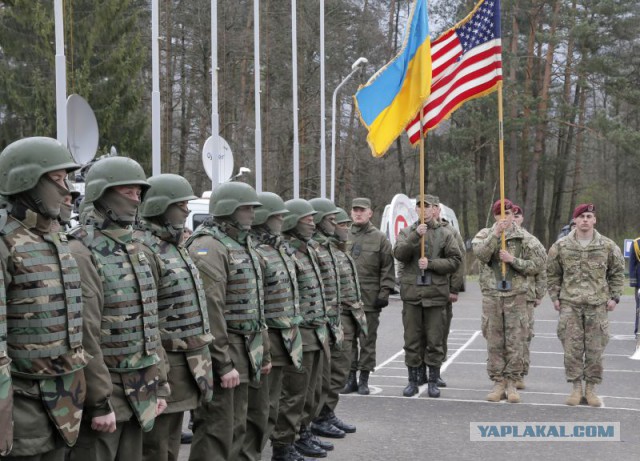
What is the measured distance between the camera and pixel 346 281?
8.64 meters

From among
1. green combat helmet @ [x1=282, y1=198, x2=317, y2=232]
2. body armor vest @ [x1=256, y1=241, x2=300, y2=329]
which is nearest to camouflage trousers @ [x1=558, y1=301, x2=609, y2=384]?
green combat helmet @ [x1=282, y1=198, x2=317, y2=232]

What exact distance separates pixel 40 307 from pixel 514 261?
6603 mm

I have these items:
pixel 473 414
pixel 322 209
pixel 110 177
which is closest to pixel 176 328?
pixel 110 177

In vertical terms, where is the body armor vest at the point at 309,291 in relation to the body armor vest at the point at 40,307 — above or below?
below

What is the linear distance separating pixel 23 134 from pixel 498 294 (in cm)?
2428

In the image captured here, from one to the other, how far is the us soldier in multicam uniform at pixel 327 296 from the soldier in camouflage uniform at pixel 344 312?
0.12 m

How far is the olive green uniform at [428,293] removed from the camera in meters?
9.95

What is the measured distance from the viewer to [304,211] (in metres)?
7.46

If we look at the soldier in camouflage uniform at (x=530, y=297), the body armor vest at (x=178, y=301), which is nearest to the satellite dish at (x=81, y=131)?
the soldier in camouflage uniform at (x=530, y=297)

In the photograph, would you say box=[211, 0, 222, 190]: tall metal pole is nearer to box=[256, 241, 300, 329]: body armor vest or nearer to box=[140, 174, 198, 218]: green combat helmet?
box=[256, 241, 300, 329]: body armor vest

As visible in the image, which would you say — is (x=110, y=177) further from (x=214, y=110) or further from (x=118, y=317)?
(x=214, y=110)

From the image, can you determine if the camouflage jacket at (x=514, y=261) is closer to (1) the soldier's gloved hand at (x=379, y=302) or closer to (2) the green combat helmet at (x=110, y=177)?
(1) the soldier's gloved hand at (x=379, y=302)

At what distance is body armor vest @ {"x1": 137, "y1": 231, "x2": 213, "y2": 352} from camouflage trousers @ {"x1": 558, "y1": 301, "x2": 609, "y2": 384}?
527cm

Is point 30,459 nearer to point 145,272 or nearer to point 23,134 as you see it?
point 145,272
